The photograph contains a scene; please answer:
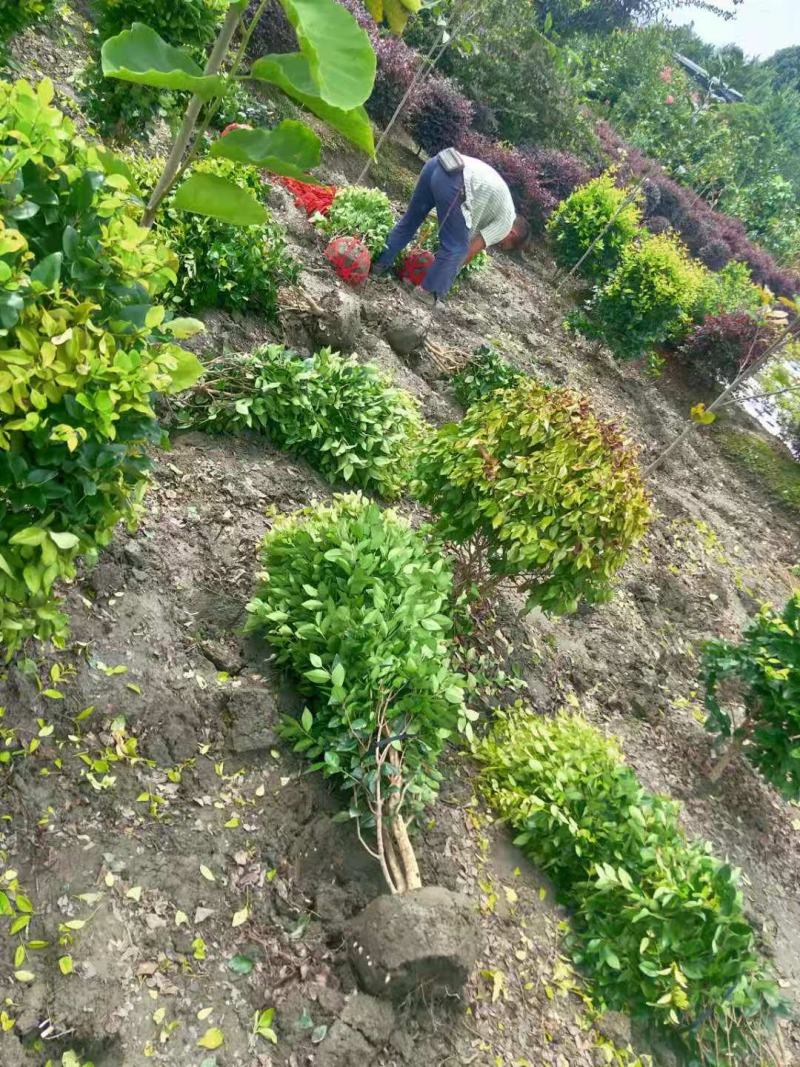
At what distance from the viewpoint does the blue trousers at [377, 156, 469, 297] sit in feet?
20.6

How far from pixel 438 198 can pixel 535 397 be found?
12.2 feet

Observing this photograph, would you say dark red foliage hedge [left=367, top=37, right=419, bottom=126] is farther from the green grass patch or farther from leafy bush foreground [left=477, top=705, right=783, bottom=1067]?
leafy bush foreground [left=477, top=705, right=783, bottom=1067]

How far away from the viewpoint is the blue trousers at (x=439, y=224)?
20.6ft

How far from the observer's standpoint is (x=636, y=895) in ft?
8.65

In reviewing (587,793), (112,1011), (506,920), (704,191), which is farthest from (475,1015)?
(704,191)

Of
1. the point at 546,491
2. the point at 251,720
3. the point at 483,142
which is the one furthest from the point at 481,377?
the point at 483,142

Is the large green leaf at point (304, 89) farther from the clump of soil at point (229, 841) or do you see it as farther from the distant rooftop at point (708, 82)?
the distant rooftop at point (708, 82)

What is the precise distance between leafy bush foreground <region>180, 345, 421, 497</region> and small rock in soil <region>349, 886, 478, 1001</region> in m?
2.50

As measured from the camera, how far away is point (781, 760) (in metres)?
3.89

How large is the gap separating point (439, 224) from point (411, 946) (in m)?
6.21

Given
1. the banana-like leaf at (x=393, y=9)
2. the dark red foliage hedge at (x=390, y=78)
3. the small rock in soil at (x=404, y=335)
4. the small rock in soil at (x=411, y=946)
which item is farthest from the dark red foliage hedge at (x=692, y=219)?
the small rock in soil at (x=411, y=946)

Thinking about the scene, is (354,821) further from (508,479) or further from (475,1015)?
(508,479)

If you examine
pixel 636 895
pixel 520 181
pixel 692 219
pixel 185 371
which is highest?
pixel 692 219

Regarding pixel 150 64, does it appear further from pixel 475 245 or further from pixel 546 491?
pixel 475 245
